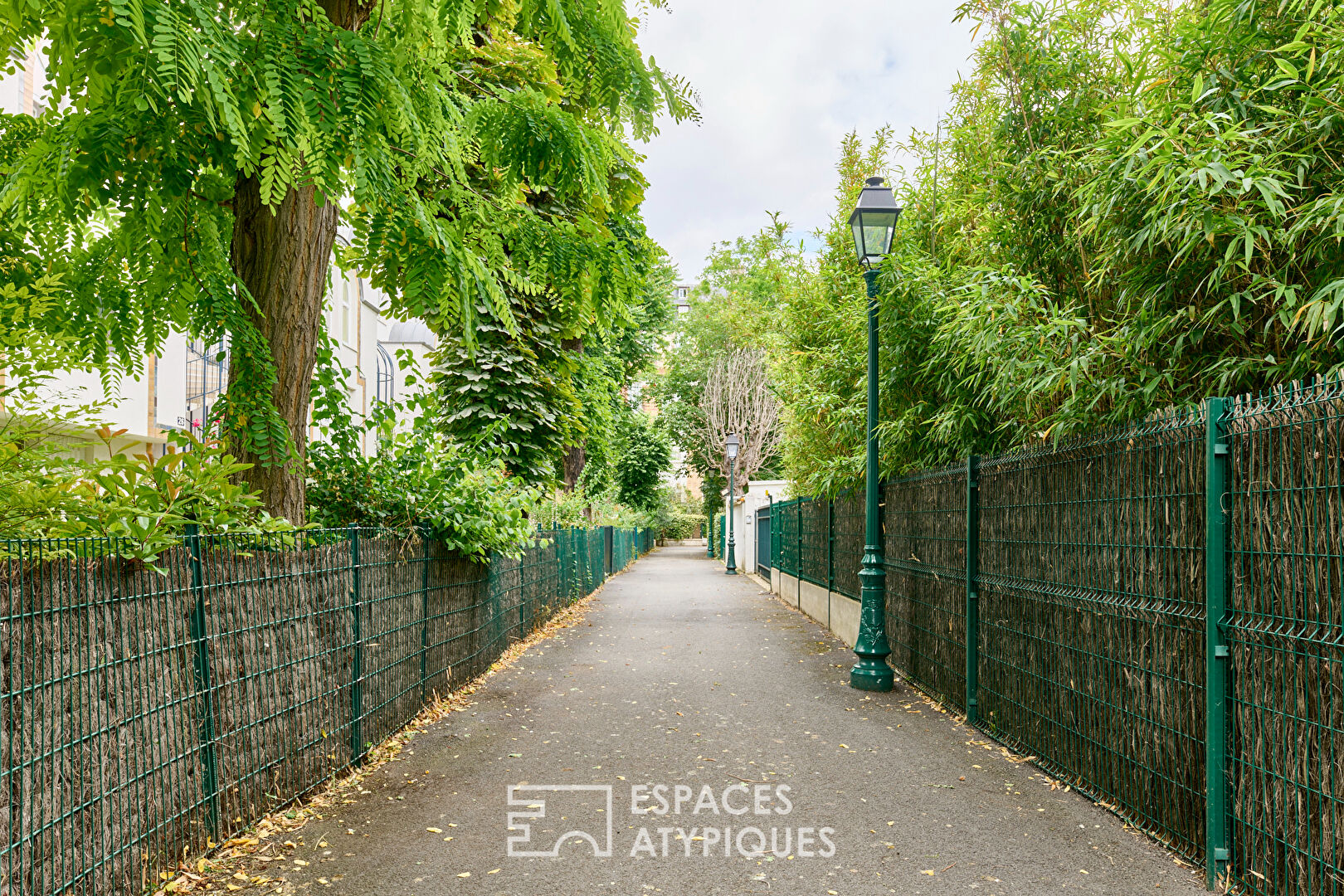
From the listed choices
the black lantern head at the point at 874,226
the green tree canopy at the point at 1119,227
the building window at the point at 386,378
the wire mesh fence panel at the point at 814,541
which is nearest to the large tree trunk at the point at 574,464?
the wire mesh fence panel at the point at 814,541

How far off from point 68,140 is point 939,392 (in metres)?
7.55

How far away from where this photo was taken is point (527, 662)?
10961mm

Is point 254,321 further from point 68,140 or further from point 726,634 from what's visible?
point 726,634

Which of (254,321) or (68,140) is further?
(254,321)

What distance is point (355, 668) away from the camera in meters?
6.07

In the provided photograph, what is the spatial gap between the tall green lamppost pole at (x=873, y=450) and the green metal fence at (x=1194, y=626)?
1951 millimetres

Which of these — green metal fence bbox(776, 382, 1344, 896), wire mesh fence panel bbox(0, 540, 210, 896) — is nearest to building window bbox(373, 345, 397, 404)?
green metal fence bbox(776, 382, 1344, 896)

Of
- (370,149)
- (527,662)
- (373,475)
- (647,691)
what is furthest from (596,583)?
(370,149)

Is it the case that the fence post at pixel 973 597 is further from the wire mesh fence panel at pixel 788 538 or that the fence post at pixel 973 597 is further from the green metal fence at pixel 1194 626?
the wire mesh fence panel at pixel 788 538

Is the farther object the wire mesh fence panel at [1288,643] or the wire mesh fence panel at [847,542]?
the wire mesh fence panel at [847,542]

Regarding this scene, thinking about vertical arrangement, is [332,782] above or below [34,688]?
below

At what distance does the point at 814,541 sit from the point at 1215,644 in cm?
1182

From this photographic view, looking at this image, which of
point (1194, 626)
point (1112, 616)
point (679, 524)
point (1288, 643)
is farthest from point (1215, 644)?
point (679, 524)

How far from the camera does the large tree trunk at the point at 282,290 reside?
245 inches
